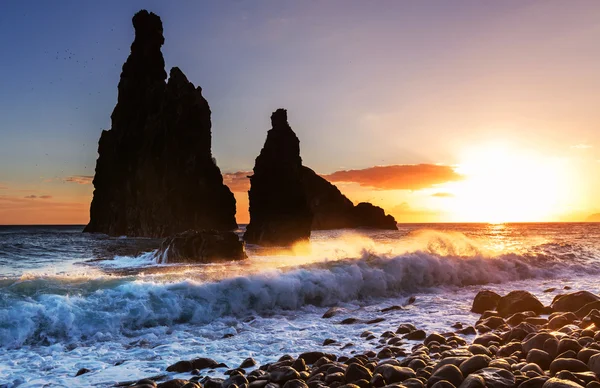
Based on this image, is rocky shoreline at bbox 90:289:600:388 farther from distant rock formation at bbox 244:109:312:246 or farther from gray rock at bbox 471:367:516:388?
distant rock formation at bbox 244:109:312:246

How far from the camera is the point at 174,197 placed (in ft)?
251

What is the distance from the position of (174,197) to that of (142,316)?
6866 cm

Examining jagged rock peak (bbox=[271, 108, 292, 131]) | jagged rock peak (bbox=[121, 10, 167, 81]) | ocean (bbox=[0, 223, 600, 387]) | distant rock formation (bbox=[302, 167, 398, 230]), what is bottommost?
ocean (bbox=[0, 223, 600, 387])

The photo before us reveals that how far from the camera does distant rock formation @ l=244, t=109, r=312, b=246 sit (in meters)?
50.7

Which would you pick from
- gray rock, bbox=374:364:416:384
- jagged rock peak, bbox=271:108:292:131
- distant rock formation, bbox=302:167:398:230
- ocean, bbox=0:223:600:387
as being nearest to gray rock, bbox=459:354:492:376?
gray rock, bbox=374:364:416:384

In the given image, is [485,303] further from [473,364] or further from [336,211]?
[336,211]

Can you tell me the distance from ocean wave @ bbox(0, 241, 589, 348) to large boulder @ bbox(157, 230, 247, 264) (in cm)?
874

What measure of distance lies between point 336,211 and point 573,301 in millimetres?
110631

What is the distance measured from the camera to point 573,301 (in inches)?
436

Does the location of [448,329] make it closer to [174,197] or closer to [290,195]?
[290,195]

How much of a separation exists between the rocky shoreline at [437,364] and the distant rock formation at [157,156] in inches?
2766

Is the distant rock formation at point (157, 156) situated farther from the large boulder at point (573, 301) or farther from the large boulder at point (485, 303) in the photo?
the large boulder at point (573, 301)

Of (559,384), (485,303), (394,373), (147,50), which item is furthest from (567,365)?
(147,50)

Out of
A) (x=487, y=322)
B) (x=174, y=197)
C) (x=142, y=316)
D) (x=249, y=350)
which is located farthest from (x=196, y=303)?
(x=174, y=197)
